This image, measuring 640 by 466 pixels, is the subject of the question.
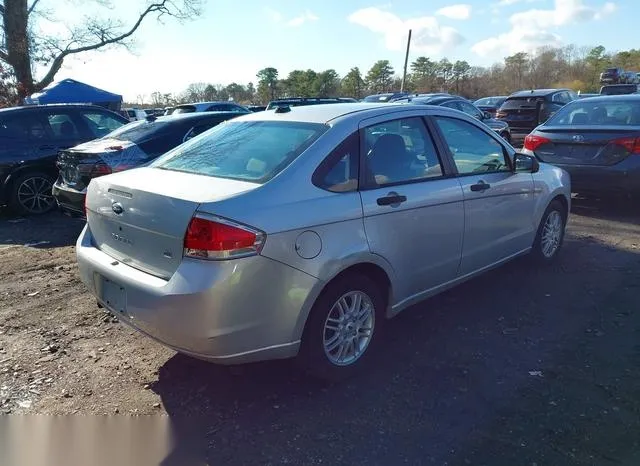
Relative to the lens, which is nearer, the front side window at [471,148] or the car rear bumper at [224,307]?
the car rear bumper at [224,307]

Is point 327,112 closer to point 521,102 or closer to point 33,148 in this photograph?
point 33,148

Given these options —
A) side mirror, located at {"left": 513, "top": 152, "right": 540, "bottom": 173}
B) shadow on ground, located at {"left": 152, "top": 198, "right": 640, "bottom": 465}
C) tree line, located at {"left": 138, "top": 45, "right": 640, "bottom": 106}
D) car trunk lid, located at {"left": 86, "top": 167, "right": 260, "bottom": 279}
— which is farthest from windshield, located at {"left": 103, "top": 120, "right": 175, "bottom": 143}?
tree line, located at {"left": 138, "top": 45, "right": 640, "bottom": 106}

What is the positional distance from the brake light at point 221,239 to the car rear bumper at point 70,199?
4.12 m

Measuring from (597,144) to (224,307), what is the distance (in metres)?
6.23

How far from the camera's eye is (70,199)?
656 centimetres

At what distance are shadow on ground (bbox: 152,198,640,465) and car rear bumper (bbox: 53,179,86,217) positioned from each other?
11.3 ft

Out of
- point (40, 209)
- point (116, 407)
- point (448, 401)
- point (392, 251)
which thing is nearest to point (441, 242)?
point (392, 251)

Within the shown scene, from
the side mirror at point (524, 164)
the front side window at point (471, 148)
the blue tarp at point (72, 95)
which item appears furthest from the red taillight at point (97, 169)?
the blue tarp at point (72, 95)

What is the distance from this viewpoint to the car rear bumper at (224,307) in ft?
9.03

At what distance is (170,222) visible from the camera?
2.91 meters

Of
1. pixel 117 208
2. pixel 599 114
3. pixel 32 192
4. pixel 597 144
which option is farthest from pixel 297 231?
pixel 32 192

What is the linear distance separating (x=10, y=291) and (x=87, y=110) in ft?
15.5

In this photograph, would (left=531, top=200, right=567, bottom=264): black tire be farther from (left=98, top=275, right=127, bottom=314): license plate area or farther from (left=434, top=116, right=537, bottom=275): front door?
(left=98, top=275, right=127, bottom=314): license plate area

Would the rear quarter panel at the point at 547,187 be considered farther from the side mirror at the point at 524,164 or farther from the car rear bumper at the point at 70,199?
the car rear bumper at the point at 70,199
